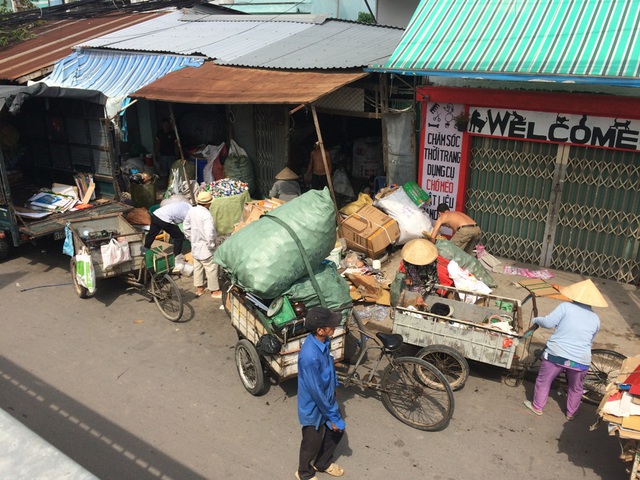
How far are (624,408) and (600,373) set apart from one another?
1481 mm

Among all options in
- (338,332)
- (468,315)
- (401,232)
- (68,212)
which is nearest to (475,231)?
(401,232)

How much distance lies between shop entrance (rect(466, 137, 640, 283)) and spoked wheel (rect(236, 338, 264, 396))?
5.47 meters

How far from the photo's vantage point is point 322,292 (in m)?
6.09

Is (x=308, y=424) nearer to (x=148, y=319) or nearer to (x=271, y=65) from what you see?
(x=148, y=319)

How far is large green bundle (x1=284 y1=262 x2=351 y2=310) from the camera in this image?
6.03m

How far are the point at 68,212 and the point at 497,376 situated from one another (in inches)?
316

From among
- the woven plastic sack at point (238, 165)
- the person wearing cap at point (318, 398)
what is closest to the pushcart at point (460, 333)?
the person wearing cap at point (318, 398)

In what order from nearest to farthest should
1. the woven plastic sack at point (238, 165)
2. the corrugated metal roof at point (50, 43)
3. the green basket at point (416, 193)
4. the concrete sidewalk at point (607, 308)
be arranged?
the concrete sidewalk at point (607, 308)
the green basket at point (416, 193)
the woven plastic sack at point (238, 165)
the corrugated metal roof at point (50, 43)

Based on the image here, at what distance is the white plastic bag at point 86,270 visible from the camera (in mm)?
8078

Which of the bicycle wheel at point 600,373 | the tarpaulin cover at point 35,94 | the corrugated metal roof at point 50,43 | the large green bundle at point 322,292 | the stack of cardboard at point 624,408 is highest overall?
the corrugated metal roof at point 50,43

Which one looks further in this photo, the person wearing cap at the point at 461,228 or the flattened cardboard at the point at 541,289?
the person wearing cap at the point at 461,228

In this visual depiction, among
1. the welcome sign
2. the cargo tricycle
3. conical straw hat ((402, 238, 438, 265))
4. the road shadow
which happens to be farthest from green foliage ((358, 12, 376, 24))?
the road shadow

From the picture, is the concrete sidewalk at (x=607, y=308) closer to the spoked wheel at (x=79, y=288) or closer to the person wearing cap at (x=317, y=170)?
the person wearing cap at (x=317, y=170)

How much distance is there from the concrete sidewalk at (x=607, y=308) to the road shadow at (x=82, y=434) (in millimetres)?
4784
